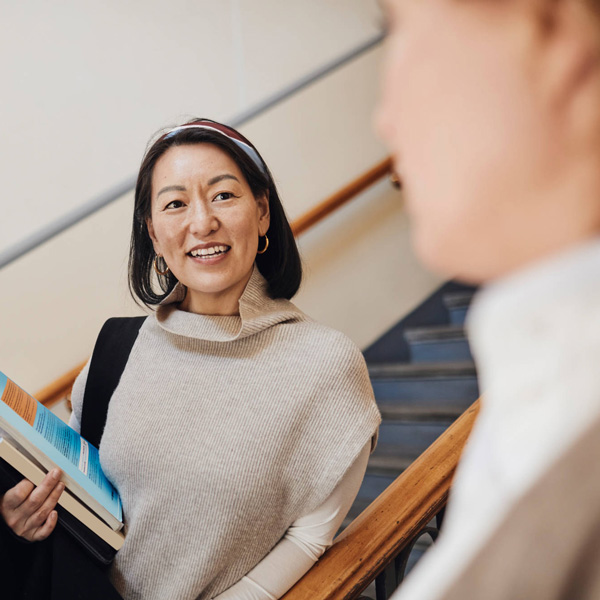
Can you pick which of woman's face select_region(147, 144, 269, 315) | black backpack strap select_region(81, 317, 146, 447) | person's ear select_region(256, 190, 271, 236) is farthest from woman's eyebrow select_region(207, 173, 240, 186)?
black backpack strap select_region(81, 317, 146, 447)

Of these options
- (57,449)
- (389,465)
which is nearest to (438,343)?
(389,465)

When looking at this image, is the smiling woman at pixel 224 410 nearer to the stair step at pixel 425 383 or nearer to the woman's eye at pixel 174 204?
the woman's eye at pixel 174 204

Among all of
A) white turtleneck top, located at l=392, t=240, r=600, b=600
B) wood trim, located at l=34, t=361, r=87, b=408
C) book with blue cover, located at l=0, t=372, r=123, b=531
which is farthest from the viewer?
wood trim, located at l=34, t=361, r=87, b=408

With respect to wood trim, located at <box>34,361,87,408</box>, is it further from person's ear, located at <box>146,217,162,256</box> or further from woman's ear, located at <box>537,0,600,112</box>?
woman's ear, located at <box>537,0,600,112</box>

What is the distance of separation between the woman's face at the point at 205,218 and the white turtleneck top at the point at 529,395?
1.11 m

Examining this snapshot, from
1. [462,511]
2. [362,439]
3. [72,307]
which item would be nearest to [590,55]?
[462,511]

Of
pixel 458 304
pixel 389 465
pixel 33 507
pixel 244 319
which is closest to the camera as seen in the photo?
pixel 33 507

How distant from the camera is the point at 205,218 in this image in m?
1.35

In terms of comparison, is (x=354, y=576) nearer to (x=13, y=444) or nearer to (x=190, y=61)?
(x=13, y=444)

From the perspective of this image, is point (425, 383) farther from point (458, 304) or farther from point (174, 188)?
point (174, 188)

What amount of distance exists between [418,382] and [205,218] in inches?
86.0

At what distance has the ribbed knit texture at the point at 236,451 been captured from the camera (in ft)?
3.99

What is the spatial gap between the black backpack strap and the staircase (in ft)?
5.27

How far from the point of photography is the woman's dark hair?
4.64 feet
